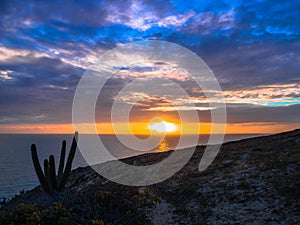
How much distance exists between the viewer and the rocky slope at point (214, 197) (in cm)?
1038

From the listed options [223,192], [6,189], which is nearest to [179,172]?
[223,192]

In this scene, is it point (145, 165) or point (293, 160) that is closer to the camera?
point (293, 160)

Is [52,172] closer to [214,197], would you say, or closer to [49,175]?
[49,175]

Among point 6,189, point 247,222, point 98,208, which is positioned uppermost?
point 98,208

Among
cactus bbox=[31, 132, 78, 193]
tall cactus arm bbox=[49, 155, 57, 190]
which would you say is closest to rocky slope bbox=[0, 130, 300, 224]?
cactus bbox=[31, 132, 78, 193]

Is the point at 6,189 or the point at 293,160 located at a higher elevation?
the point at 293,160

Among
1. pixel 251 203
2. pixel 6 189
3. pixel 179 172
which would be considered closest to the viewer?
pixel 251 203

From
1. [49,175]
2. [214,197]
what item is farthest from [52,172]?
[214,197]

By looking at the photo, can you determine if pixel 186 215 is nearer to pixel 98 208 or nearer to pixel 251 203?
pixel 251 203

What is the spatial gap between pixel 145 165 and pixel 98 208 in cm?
1306

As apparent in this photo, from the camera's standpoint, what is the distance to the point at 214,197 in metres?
12.7

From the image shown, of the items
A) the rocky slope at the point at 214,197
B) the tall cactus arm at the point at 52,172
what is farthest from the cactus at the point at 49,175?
the rocky slope at the point at 214,197

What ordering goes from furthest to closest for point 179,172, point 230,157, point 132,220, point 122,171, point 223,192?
point 122,171
point 230,157
point 179,172
point 223,192
point 132,220

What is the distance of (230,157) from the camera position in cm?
2002
